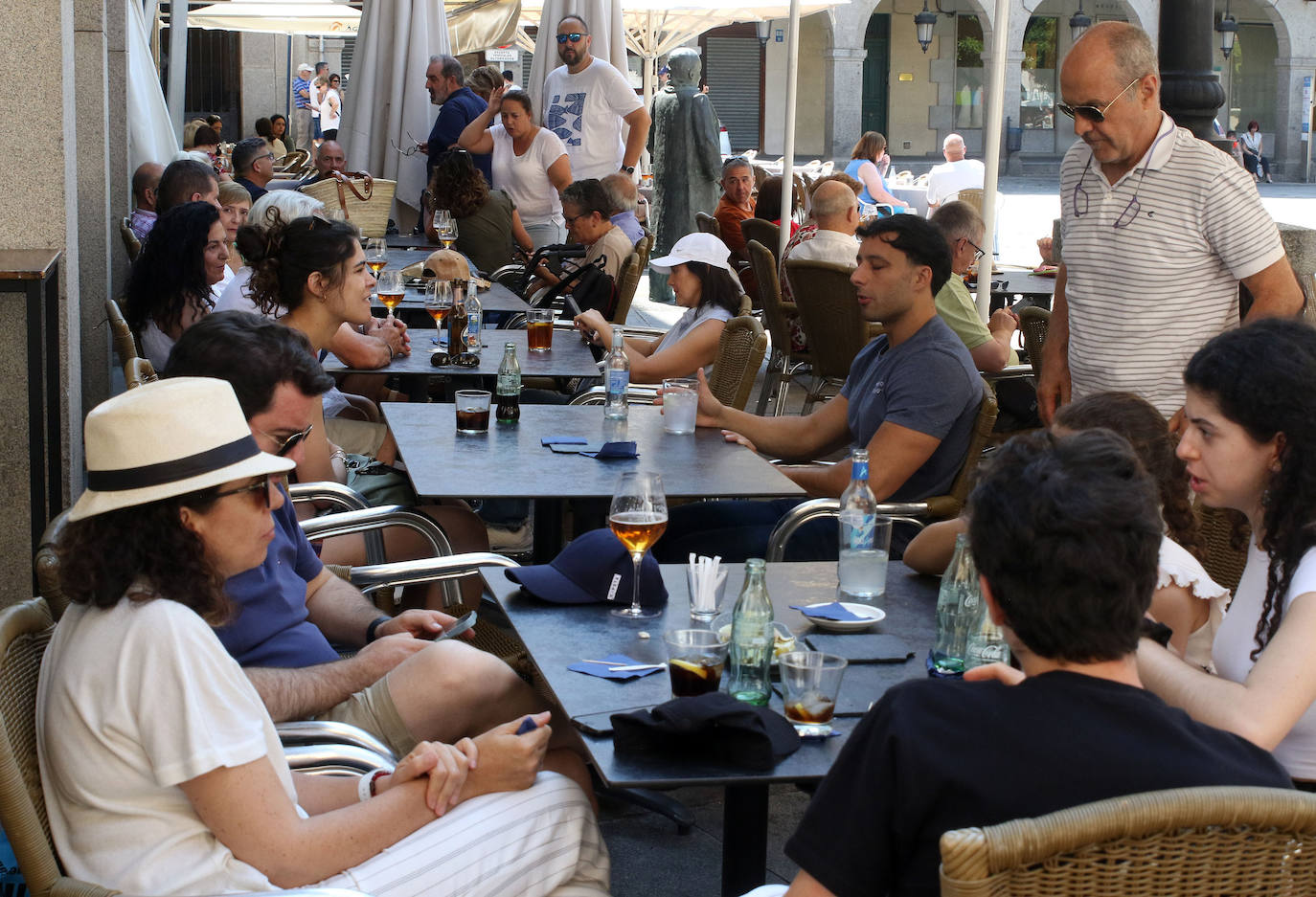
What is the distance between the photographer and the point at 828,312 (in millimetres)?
6773

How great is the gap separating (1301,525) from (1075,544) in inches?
30.4

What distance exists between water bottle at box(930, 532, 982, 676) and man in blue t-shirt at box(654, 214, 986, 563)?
1450 millimetres

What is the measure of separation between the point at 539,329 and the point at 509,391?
1.27m

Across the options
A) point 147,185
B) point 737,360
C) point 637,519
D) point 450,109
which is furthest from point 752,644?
point 450,109

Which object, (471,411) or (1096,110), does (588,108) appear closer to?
(471,411)

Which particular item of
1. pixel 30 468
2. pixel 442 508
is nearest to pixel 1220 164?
pixel 442 508

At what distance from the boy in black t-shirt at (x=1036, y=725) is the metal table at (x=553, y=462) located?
1.85 meters

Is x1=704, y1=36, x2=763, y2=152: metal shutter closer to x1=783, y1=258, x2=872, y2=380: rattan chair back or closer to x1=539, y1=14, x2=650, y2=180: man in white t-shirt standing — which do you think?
x1=539, y1=14, x2=650, y2=180: man in white t-shirt standing

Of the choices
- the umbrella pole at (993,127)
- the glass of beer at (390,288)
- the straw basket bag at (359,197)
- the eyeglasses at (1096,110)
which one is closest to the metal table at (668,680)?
the eyeglasses at (1096,110)

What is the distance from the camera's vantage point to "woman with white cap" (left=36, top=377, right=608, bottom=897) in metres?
1.79

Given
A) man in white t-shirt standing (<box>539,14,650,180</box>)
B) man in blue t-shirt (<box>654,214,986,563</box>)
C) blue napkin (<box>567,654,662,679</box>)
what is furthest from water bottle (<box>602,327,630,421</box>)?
man in white t-shirt standing (<box>539,14,650,180</box>)

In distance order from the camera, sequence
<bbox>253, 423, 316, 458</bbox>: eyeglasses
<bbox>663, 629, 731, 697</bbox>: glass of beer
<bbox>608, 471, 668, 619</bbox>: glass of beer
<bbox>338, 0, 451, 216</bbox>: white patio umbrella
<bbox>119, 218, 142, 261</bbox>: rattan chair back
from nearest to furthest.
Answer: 1. <bbox>663, 629, 731, 697</bbox>: glass of beer
2. <bbox>608, 471, 668, 619</bbox>: glass of beer
3. <bbox>253, 423, 316, 458</bbox>: eyeglasses
4. <bbox>119, 218, 142, 261</bbox>: rattan chair back
5. <bbox>338, 0, 451, 216</bbox>: white patio umbrella

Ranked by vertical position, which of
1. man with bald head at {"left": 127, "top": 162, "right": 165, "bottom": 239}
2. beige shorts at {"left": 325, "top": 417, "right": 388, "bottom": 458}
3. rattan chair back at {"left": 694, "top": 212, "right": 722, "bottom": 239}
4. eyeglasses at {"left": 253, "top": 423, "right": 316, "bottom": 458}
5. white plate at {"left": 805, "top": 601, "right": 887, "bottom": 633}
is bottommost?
beige shorts at {"left": 325, "top": 417, "right": 388, "bottom": 458}

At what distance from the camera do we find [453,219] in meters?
8.38
